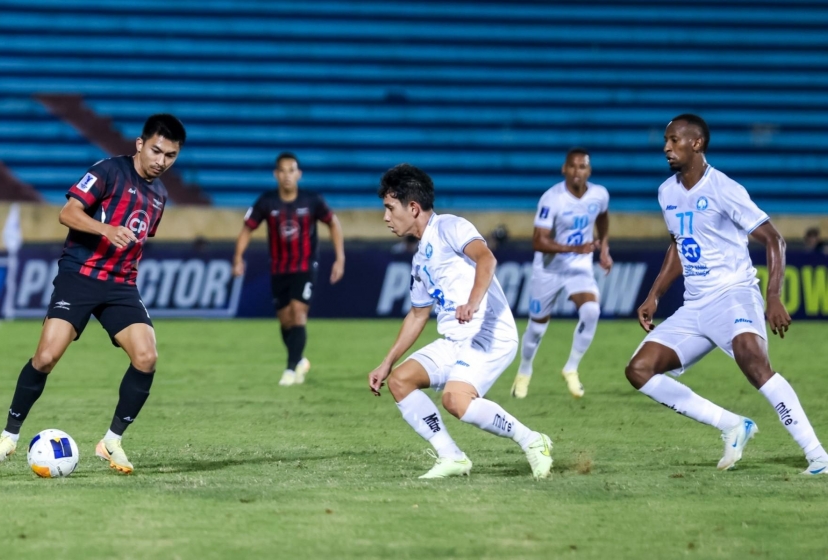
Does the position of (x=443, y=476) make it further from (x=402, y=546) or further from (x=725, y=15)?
(x=725, y=15)

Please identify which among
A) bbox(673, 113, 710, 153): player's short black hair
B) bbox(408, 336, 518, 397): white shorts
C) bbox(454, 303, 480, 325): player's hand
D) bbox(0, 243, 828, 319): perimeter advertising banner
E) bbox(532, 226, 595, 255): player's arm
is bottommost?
bbox(0, 243, 828, 319): perimeter advertising banner

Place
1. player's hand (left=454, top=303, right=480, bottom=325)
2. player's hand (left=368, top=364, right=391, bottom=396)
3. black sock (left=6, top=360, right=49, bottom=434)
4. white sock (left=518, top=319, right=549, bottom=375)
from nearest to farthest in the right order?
player's hand (left=454, top=303, right=480, bottom=325) < player's hand (left=368, top=364, right=391, bottom=396) < black sock (left=6, top=360, right=49, bottom=434) < white sock (left=518, top=319, right=549, bottom=375)

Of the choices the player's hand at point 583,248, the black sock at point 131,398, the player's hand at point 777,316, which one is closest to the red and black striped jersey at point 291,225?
the player's hand at point 583,248

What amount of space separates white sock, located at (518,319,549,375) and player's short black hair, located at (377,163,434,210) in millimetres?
4388

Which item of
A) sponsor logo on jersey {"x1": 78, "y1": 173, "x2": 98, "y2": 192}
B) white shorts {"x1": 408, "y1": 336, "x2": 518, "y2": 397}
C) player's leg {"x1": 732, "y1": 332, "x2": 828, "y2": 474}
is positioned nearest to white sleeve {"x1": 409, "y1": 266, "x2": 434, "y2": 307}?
white shorts {"x1": 408, "y1": 336, "x2": 518, "y2": 397}

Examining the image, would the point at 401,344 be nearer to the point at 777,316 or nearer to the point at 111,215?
the point at 111,215

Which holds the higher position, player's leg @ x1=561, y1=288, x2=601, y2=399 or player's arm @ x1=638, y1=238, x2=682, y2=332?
player's arm @ x1=638, y1=238, x2=682, y2=332

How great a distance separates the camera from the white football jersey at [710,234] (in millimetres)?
6668

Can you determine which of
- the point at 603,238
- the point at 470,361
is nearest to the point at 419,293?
the point at 470,361

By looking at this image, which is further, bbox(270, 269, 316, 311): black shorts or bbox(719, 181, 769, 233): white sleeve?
bbox(270, 269, 316, 311): black shorts

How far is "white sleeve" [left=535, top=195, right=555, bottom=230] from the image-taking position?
1073cm

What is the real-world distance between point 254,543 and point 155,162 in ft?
8.51

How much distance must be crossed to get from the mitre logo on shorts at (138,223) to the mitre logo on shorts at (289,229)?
4.95m

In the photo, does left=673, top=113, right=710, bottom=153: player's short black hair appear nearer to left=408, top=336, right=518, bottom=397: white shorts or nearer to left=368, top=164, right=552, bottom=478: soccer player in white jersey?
left=368, top=164, right=552, bottom=478: soccer player in white jersey
